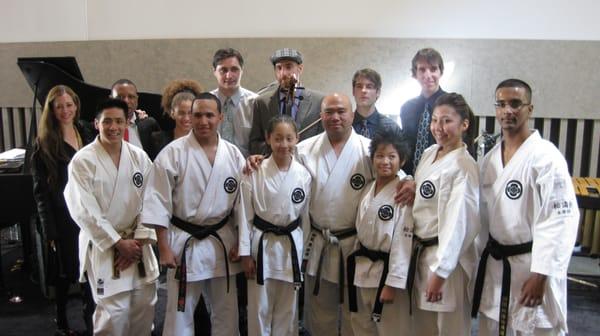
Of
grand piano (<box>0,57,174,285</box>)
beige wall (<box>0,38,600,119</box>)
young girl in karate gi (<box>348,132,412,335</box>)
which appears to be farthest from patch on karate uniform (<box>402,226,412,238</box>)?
beige wall (<box>0,38,600,119</box>)

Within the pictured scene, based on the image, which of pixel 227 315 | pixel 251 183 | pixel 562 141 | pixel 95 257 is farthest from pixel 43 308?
pixel 562 141

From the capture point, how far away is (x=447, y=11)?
486cm

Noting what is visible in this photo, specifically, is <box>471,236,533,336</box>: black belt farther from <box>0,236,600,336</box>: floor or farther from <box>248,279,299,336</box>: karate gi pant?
<box>0,236,600,336</box>: floor

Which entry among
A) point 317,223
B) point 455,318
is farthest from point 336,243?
point 455,318

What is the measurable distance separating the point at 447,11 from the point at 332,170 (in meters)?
3.14

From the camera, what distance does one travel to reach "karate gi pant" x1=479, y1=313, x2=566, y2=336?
2010 millimetres

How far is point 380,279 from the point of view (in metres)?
2.36

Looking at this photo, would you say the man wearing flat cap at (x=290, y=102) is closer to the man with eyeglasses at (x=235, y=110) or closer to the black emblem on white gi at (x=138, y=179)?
the man with eyeglasses at (x=235, y=110)

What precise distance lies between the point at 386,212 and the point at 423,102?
93cm

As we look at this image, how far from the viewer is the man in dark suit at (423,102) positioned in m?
2.85

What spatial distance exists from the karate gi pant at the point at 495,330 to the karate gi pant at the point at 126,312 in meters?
1.68

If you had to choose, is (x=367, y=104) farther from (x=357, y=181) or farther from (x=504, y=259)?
(x=504, y=259)

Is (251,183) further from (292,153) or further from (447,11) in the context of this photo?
(447,11)

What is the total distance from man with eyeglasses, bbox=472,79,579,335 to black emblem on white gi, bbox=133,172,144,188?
174 centimetres
